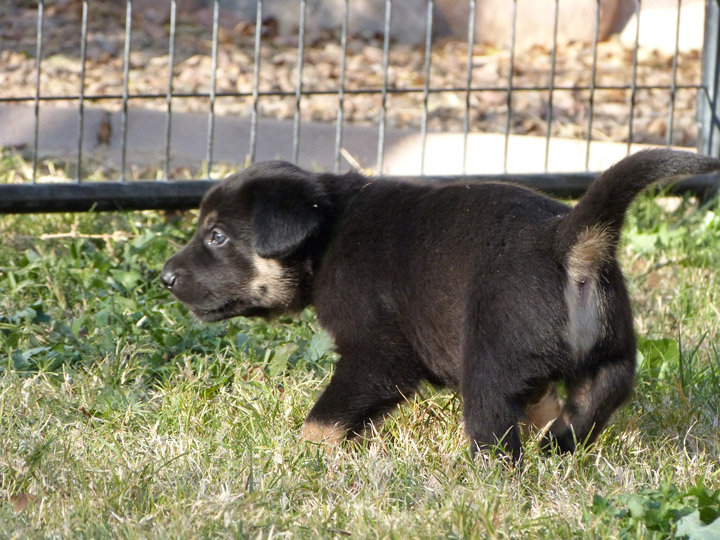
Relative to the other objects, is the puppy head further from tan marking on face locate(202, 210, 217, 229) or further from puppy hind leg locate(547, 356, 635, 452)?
puppy hind leg locate(547, 356, 635, 452)

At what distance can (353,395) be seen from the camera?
10.8ft

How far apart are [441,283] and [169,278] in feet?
4.15

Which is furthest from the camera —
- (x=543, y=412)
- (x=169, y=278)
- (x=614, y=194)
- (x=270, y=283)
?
(x=169, y=278)

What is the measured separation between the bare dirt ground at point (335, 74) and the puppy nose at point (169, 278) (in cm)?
351

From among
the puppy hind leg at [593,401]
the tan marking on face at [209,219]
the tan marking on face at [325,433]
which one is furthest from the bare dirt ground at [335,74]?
the puppy hind leg at [593,401]

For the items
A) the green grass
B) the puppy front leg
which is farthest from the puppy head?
the puppy front leg

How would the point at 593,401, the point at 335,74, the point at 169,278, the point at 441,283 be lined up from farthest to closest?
1. the point at 335,74
2. the point at 169,278
3. the point at 441,283
4. the point at 593,401

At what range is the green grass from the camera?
2.57 meters

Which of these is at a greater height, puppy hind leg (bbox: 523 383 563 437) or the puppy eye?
the puppy eye

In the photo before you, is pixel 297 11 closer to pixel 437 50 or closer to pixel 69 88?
pixel 437 50

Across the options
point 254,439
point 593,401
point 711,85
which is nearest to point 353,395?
point 254,439

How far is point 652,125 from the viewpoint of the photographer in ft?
25.8

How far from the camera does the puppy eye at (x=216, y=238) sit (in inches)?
151

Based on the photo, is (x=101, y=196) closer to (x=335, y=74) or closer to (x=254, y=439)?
(x=254, y=439)
